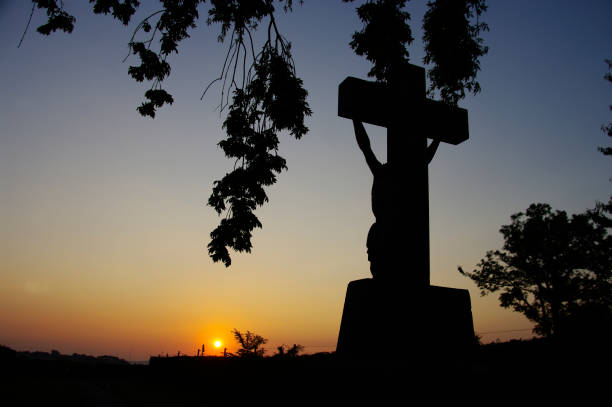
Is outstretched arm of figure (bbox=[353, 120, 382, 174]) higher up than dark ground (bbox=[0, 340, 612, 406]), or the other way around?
outstretched arm of figure (bbox=[353, 120, 382, 174])

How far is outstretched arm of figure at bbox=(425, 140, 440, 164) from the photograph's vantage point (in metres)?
4.60

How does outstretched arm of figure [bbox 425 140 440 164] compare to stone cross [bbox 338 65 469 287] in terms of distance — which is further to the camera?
outstretched arm of figure [bbox 425 140 440 164]

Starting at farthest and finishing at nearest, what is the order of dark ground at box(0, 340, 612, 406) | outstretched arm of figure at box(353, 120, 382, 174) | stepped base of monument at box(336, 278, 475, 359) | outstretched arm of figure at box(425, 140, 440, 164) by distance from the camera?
Answer: outstretched arm of figure at box(425, 140, 440, 164) → outstretched arm of figure at box(353, 120, 382, 174) → stepped base of monument at box(336, 278, 475, 359) → dark ground at box(0, 340, 612, 406)

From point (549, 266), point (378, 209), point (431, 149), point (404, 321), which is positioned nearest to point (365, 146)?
point (378, 209)

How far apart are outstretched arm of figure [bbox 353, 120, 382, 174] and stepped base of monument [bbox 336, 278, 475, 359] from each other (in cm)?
116

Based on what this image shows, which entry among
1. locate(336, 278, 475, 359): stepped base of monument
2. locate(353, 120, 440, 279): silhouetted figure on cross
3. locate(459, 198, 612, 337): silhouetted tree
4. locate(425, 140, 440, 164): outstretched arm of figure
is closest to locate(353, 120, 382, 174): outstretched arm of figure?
locate(353, 120, 440, 279): silhouetted figure on cross

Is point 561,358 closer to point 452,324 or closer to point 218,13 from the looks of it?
point 452,324

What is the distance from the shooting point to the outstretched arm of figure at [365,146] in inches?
171

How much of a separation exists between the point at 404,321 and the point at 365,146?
1.75 metres

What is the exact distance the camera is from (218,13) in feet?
22.6

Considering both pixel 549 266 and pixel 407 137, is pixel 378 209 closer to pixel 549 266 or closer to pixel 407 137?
pixel 407 137

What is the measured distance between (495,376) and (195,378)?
8.39 m

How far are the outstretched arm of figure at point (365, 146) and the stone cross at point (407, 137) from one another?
10 centimetres

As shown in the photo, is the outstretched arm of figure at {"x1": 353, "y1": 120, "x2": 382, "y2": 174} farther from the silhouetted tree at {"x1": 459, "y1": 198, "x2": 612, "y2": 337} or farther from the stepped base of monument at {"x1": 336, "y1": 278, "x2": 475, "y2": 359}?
the silhouetted tree at {"x1": 459, "y1": 198, "x2": 612, "y2": 337}
